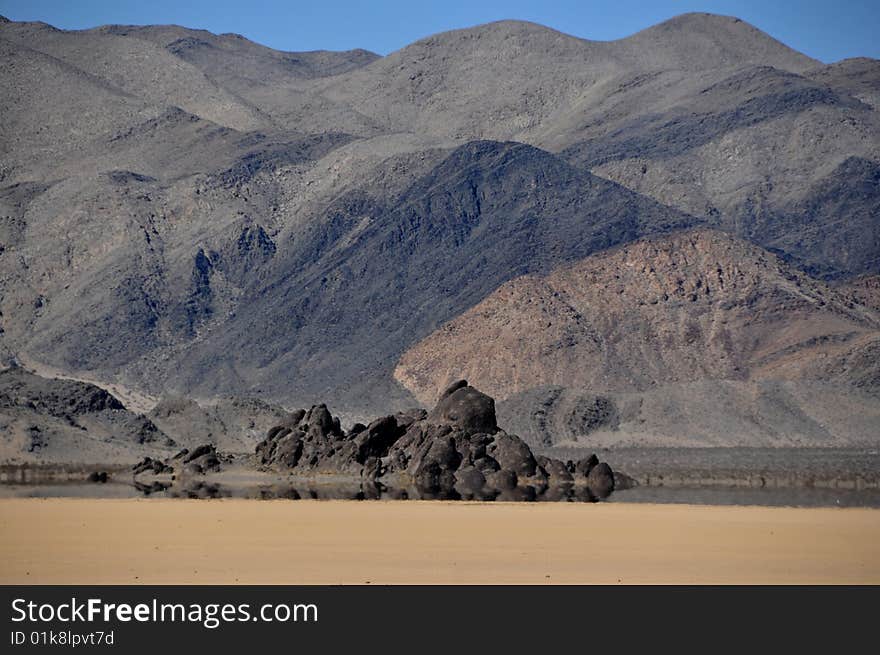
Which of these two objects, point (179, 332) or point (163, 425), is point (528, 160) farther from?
point (163, 425)

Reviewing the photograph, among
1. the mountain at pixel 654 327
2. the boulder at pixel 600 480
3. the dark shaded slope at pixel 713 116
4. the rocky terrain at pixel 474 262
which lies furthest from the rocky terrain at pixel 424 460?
the dark shaded slope at pixel 713 116

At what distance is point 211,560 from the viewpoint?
1045 inches

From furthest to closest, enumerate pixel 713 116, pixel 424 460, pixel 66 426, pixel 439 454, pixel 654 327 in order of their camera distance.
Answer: pixel 713 116, pixel 654 327, pixel 66 426, pixel 439 454, pixel 424 460

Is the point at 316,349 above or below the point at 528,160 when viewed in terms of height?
below

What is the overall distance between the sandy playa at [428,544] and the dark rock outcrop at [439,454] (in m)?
10.1

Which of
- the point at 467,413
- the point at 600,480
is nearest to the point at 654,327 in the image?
the point at 467,413

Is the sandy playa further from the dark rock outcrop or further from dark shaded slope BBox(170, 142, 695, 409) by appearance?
dark shaded slope BBox(170, 142, 695, 409)

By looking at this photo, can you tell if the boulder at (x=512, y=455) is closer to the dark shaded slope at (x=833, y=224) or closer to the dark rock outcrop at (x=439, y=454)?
the dark rock outcrop at (x=439, y=454)

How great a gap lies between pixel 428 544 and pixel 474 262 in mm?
92572

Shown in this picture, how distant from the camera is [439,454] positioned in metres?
56.0

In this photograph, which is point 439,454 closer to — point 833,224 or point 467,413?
point 467,413

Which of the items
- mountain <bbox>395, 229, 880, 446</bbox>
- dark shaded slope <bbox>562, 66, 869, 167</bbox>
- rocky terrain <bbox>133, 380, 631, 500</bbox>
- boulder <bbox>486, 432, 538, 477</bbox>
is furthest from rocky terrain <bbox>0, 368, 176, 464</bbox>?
dark shaded slope <bbox>562, 66, 869, 167</bbox>

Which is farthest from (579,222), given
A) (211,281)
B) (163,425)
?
(163,425)
